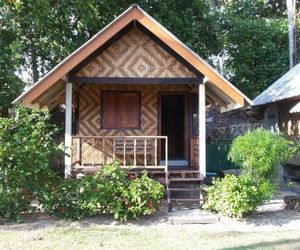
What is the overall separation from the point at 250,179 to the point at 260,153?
0.63m

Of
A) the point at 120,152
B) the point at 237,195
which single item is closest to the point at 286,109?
the point at 120,152

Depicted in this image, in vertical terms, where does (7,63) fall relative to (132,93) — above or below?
above

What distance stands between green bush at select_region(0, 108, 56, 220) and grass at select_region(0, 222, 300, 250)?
75cm

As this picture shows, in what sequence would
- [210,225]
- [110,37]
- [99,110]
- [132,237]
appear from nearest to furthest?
[132,237] → [210,225] → [110,37] → [99,110]

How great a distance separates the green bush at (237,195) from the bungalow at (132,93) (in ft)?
3.65

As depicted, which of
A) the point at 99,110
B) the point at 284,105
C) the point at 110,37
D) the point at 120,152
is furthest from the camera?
the point at 284,105

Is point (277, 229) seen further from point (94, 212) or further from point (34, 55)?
point (34, 55)

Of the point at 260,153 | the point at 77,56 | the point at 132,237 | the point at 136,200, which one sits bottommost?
the point at 132,237

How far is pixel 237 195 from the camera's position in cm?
1035

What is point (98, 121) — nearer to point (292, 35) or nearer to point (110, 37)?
point (110, 37)

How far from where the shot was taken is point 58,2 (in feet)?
63.5

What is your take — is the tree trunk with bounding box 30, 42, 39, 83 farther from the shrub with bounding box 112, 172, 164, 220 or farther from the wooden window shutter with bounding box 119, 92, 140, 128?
the shrub with bounding box 112, 172, 164, 220

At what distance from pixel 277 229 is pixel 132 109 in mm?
5801

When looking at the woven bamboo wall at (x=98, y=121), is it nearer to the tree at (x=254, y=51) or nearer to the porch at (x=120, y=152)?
the porch at (x=120, y=152)
